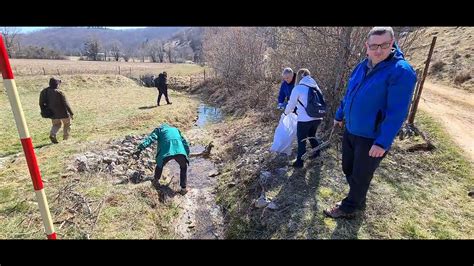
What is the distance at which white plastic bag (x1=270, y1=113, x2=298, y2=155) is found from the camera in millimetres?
5539

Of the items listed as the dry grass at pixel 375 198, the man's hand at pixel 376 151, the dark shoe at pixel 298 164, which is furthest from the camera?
the dark shoe at pixel 298 164

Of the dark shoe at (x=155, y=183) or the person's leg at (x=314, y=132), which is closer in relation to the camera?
the person's leg at (x=314, y=132)

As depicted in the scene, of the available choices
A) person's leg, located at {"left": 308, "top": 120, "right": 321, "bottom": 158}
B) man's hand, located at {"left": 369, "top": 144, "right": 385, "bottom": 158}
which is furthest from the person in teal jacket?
man's hand, located at {"left": 369, "top": 144, "right": 385, "bottom": 158}

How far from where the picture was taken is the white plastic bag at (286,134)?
554 cm

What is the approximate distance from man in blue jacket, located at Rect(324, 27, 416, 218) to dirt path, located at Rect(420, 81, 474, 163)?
3817 millimetres

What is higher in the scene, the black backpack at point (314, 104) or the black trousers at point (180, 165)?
the black backpack at point (314, 104)

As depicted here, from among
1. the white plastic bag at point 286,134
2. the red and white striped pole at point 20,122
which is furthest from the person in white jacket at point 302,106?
the red and white striped pole at point 20,122

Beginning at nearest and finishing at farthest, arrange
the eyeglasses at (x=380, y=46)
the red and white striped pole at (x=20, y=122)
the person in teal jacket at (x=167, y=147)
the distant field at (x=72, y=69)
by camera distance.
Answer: the red and white striped pole at (x=20, y=122) → the eyeglasses at (x=380, y=46) → the person in teal jacket at (x=167, y=147) → the distant field at (x=72, y=69)

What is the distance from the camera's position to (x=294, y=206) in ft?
14.3

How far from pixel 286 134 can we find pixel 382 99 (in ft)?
9.01

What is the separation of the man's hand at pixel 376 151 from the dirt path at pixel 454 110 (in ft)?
13.1

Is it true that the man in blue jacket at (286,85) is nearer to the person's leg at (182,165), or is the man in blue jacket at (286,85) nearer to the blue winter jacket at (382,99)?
the person's leg at (182,165)
